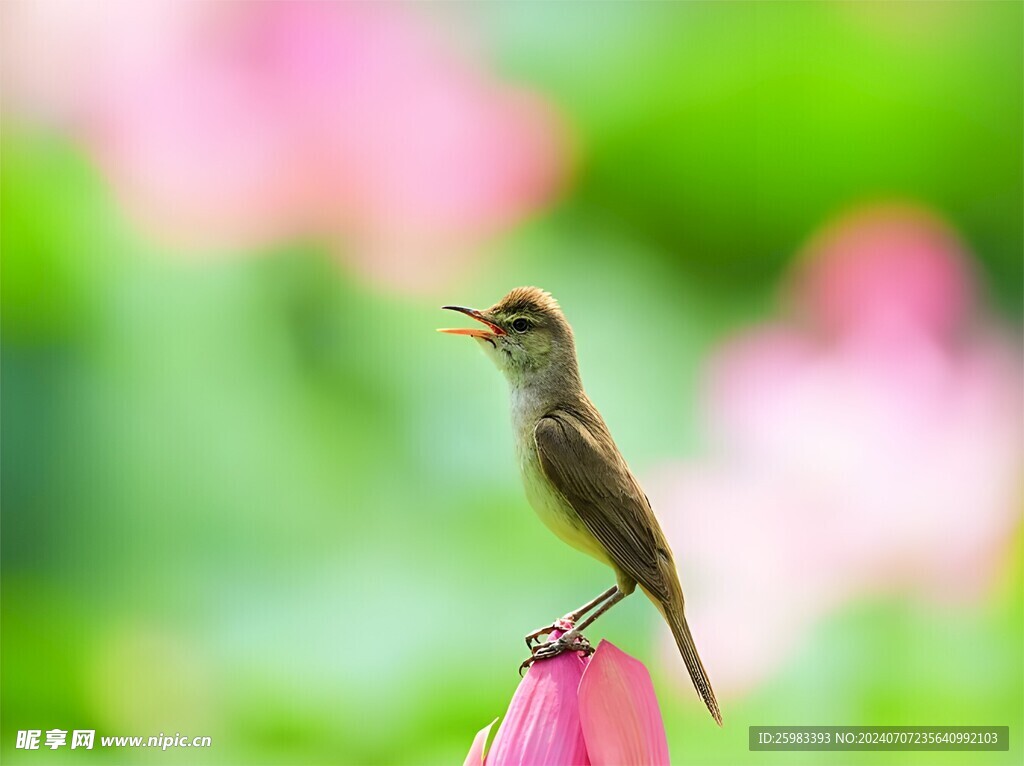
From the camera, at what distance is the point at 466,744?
163 cm

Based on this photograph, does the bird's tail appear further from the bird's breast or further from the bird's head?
the bird's head

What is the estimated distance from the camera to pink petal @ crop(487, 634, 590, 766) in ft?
2.35

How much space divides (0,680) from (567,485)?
1.05m

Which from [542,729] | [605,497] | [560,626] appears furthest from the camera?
[605,497]

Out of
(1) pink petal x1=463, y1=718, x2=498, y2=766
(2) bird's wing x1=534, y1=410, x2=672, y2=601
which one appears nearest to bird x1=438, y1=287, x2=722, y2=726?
(2) bird's wing x1=534, y1=410, x2=672, y2=601

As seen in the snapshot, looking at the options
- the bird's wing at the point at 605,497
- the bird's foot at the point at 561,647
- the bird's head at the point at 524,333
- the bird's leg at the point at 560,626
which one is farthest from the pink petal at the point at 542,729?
the bird's head at the point at 524,333

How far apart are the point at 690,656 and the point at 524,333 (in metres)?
0.42

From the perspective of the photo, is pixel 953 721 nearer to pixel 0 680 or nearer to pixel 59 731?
pixel 59 731

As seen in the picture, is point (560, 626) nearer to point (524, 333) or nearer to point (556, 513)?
point (556, 513)

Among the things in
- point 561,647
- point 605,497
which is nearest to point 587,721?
point 561,647

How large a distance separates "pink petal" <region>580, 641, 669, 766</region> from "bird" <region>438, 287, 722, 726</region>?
31cm

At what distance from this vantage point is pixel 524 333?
129cm

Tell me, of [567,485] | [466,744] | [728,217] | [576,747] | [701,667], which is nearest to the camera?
Answer: [576,747]

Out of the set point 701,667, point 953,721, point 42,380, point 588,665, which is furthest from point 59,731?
point 953,721
